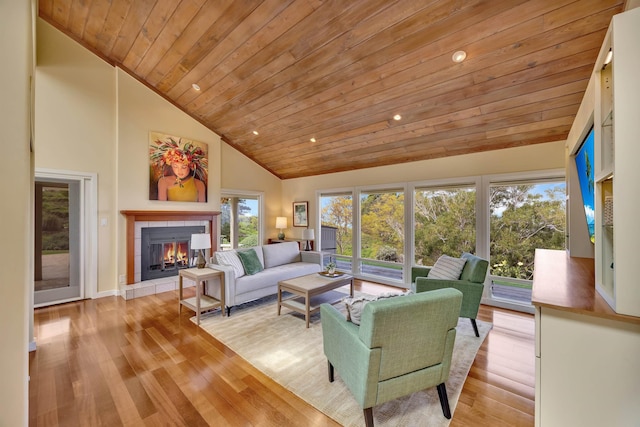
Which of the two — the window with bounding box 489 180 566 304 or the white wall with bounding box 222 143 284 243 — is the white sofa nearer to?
the white wall with bounding box 222 143 284 243

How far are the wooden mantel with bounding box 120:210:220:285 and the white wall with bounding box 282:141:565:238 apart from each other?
2.25m

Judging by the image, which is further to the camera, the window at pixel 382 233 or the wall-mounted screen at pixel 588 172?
the window at pixel 382 233

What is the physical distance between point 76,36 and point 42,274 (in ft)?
12.2

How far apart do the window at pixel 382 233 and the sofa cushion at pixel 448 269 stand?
171 cm

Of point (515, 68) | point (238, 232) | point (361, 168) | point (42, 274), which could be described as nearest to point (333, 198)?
Result: point (361, 168)

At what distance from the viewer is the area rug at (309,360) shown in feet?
6.00

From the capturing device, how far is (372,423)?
5.37ft

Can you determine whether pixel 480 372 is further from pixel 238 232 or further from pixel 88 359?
pixel 238 232

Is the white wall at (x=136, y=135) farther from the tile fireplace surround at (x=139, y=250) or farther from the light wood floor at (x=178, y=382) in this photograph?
the light wood floor at (x=178, y=382)

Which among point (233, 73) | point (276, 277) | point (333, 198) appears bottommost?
point (276, 277)

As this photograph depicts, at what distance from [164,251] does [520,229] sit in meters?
6.02

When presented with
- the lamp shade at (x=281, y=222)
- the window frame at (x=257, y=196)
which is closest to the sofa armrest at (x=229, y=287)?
the window frame at (x=257, y=196)

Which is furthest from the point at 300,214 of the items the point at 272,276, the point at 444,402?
the point at 444,402

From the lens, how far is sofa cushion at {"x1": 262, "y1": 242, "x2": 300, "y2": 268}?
4.56 meters
